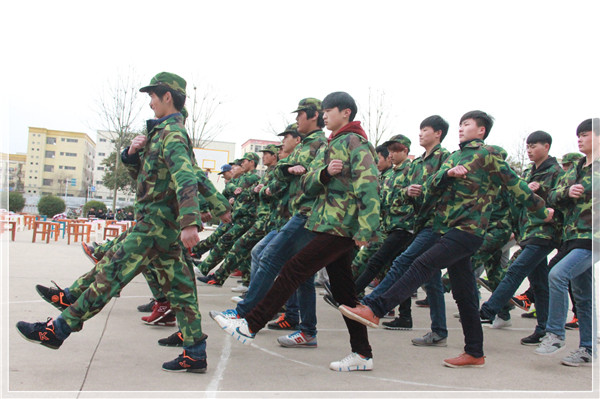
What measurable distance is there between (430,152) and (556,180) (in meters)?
1.32

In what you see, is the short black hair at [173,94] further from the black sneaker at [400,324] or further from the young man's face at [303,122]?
the black sneaker at [400,324]

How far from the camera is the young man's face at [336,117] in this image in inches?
Result: 164

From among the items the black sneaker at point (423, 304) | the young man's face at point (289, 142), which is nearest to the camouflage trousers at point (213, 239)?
the young man's face at point (289, 142)

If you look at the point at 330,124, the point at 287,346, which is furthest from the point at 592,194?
the point at 287,346

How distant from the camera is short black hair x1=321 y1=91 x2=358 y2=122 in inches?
164

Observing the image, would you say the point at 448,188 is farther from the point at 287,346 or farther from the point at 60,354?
the point at 60,354

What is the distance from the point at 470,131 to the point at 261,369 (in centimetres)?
271

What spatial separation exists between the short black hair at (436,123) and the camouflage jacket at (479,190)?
117 cm

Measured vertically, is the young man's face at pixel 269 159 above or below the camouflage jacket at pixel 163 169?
above

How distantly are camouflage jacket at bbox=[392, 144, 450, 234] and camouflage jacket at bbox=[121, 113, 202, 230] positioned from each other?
2.39 metres

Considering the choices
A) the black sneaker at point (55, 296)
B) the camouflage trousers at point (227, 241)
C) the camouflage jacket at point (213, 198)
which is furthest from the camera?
the camouflage trousers at point (227, 241)

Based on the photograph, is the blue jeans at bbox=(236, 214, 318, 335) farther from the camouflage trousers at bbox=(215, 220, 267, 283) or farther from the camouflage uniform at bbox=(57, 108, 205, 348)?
the camouflage trousers at bbox=(215, 220, 267, 283)

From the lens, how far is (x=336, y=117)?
4176 mm

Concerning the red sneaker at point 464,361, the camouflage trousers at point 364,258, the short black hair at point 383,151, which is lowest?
the red sneaker at point 464,361
